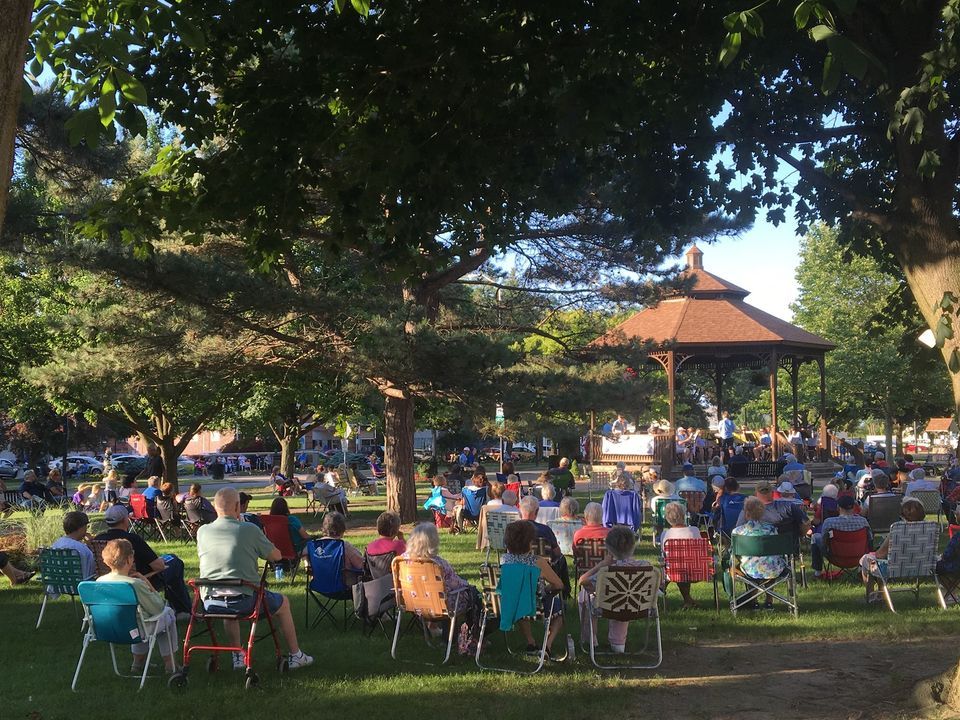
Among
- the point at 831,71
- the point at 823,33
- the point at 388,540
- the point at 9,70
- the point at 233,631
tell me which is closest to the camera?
the point at 9,70

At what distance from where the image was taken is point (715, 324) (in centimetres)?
2758

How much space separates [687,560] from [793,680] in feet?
7.12

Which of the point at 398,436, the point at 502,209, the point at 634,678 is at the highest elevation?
the point at 502,209

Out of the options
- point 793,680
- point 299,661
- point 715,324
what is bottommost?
point 793,680

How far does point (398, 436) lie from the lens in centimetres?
1767

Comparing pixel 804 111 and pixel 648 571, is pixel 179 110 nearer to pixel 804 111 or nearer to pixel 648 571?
pixel 648 571

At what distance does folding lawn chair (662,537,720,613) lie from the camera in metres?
8.63

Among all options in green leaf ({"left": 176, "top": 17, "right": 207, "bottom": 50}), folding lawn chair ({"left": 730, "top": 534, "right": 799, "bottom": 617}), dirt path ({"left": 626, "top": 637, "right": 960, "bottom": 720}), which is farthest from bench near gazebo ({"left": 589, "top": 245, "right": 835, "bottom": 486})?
green leaf ({"left": 176, "top": 17, "right": 207, "bottom": 50})

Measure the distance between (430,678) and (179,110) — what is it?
4.73 m

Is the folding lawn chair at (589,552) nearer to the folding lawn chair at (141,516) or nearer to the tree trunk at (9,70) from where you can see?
the tree trunk at (9,70)

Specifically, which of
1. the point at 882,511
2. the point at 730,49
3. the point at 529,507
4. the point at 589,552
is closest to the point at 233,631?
the point at 589,552

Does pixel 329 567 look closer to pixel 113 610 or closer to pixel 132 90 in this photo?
pixel 113 610

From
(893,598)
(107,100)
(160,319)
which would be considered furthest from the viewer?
(160,319)

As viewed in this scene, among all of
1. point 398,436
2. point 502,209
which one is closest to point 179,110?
point 502,209
